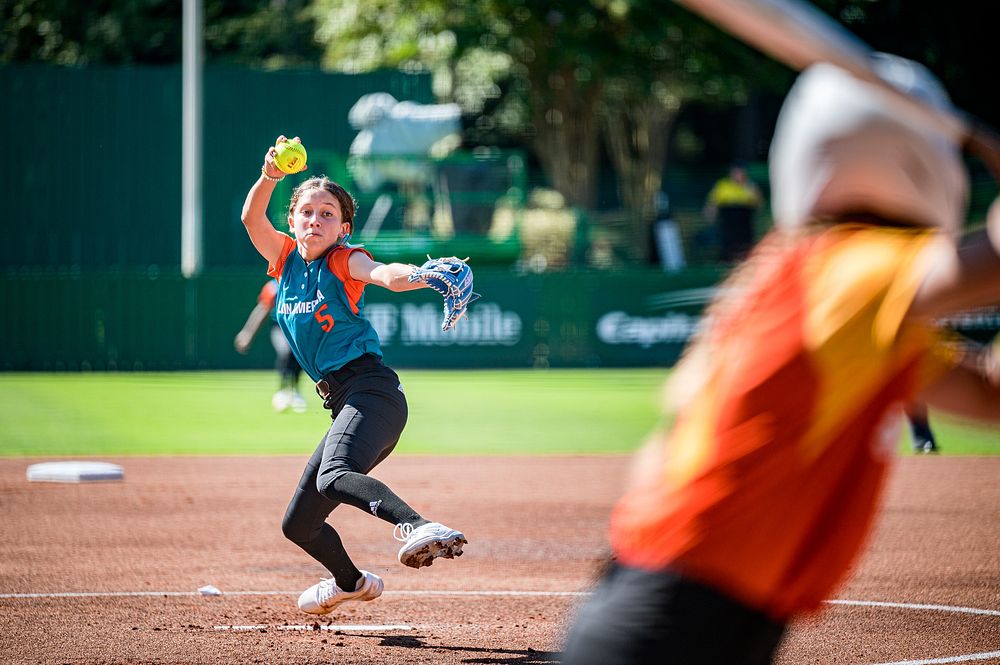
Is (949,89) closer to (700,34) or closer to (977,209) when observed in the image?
(977,209)

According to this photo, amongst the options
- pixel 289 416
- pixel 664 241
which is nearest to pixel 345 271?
pixel 289 416

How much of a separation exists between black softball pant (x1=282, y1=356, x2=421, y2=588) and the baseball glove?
0.55 meters

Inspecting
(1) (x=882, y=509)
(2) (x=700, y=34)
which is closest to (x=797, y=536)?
(1) (x=882, y=509)

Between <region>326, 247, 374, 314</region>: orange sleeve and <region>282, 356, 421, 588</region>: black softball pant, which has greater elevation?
<region>326, 247, 374, 314</region>: orange sleeve

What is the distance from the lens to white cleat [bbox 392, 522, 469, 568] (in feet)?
18.5

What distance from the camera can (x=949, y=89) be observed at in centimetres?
→ 3247

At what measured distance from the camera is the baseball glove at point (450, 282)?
5.77 meters

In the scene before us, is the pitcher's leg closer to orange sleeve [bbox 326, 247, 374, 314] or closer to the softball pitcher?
the softball pitcher

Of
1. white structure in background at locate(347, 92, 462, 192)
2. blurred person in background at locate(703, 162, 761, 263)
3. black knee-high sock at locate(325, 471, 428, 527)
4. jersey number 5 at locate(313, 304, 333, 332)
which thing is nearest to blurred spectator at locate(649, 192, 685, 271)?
blurred person in background at locate(703, 162, 761, 263)

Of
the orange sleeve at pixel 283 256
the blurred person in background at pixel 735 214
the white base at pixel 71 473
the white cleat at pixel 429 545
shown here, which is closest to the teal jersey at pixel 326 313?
the orange sleeve at pixel 283 256

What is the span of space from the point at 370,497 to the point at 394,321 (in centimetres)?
1937

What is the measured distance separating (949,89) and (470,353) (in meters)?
14.6

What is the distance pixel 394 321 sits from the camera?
25.1 m

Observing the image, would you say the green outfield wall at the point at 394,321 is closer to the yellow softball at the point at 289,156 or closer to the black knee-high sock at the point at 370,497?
the yellow softball at the point at 289,156
